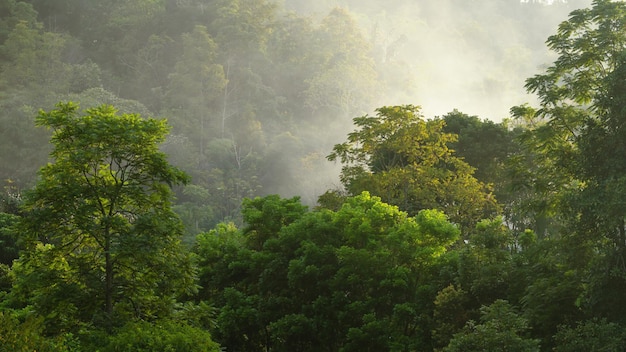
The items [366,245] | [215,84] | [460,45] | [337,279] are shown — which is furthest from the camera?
[460,45]

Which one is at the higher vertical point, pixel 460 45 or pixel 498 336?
pixel 460 45

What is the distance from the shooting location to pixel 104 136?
14758 mm

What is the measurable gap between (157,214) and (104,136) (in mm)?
2038

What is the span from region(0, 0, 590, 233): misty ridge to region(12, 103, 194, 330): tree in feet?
121

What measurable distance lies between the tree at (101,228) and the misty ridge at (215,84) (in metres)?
37.0

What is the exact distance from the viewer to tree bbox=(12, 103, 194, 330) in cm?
1438

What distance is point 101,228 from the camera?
14.6 metres

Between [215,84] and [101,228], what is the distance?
5748cm

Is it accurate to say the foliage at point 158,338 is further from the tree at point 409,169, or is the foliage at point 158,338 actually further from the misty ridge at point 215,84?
the misty ridge at point 215,84

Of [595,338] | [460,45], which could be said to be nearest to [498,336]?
[595,338]

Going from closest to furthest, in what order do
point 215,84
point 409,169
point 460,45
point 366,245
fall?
point 366,245, point 409,169, point 215,84, point 460,45

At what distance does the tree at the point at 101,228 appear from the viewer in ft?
47.2

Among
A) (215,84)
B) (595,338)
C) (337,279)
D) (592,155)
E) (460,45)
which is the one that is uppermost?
(460,45)

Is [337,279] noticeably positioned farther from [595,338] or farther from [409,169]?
[595,338]
